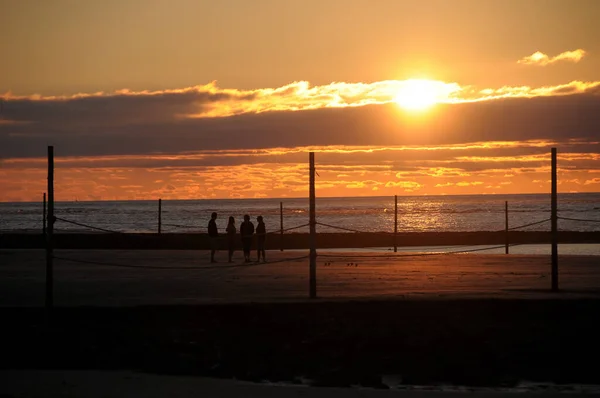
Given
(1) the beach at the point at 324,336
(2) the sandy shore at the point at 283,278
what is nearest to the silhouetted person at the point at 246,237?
(2) the sandy shore at the point at 283,278

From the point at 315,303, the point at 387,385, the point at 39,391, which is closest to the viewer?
the point at 39,391

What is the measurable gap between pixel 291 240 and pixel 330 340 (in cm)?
2449

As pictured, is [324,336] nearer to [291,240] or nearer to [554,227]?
[554,227]

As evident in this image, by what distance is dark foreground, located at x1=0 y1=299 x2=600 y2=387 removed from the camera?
12.9 m

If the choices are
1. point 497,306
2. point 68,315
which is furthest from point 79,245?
point 497,306

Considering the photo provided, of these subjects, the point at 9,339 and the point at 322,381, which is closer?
the point at 322,381

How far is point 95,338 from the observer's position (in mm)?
13797

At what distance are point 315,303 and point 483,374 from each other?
3311mm

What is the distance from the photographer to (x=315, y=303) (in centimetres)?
1487

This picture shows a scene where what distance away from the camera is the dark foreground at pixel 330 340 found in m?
12.9

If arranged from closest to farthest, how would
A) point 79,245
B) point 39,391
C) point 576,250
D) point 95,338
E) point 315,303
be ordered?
point 39,391 → point 95,338 → point 315,303 → point 576,250 → point 79,245

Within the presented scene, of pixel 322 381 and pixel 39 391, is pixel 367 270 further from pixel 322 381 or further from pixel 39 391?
pixel 39 391

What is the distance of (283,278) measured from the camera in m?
21.2

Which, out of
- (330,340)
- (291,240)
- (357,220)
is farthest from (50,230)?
(357,220)
